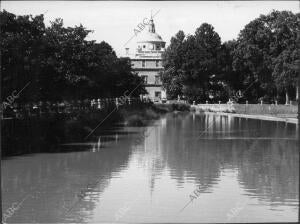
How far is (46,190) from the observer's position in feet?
55.7

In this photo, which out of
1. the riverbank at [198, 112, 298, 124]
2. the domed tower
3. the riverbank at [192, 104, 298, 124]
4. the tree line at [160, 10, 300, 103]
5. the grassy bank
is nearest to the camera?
the tree line at [160, 10, 300, 103]

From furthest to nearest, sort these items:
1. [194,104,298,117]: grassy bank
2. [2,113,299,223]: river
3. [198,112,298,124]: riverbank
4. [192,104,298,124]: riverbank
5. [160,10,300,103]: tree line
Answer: [194,104,298,117]: grassy bank → [192,104,298,124]: riverbank → [198,112,298,124]: riverbank → [160,10,300,103]: tree line → [2,113,299,223]: river

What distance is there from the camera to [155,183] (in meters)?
18.0

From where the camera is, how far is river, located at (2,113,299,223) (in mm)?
13570

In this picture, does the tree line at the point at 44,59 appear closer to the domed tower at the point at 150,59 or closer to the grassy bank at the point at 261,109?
the grassy bank at the point at 261,109

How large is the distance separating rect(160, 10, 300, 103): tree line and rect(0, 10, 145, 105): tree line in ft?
25.8

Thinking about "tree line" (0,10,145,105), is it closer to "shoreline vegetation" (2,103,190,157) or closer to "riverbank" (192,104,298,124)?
"shoreline vegetation" (2,103,190,157)

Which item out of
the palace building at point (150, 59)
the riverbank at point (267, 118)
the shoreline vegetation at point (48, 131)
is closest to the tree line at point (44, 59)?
the shoreline vegetation at point (48, 131)

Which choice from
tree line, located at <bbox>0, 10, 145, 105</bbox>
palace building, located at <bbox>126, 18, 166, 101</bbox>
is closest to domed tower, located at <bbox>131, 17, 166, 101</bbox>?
palace building, located at <bbox>126, 18, 166, 101</bbox>

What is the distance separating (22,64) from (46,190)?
1121cm

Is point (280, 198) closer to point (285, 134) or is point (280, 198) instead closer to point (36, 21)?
point (36, 21)

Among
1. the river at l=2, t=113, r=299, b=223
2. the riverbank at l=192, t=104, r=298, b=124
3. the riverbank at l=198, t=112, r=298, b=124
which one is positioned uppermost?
the riverbank at l=192, t=104, r=298, b=124

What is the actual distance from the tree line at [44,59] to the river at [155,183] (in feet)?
10.6

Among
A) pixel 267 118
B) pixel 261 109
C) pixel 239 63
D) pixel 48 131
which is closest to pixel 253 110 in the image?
pixel 261 109
